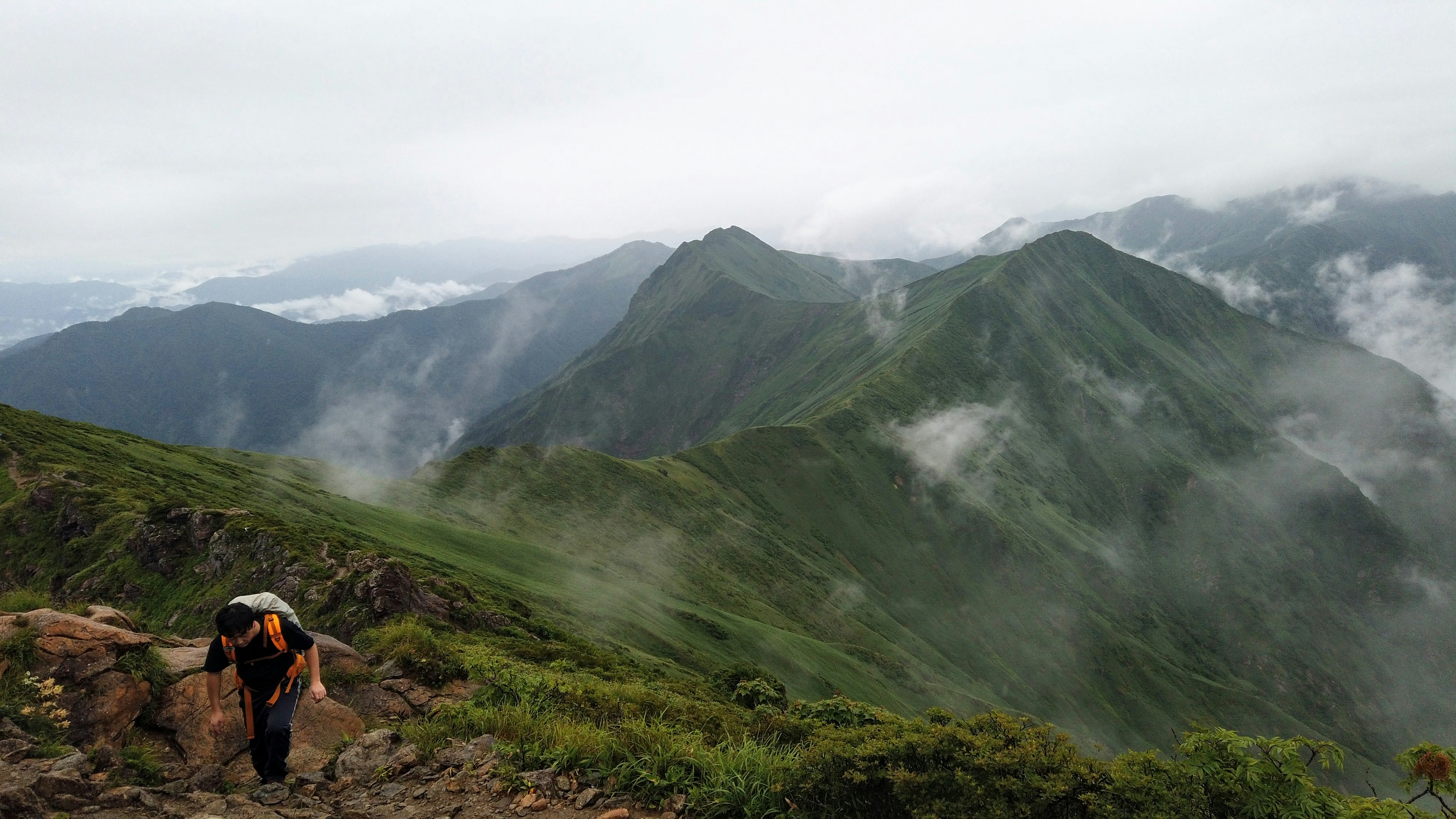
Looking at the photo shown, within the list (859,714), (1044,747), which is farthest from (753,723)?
(1044,747)

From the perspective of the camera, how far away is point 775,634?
82.6 metres

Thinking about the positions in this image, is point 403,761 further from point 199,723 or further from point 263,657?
point 199,723

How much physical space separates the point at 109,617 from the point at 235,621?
23.9ft

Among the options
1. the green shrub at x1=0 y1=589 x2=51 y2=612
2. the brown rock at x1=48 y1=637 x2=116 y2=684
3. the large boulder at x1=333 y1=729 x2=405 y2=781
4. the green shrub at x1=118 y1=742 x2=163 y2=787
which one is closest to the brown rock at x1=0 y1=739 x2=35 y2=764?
the green shrub at x1=118 y1=742 x2=163 y2=787

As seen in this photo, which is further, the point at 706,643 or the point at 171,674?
the point at 706,643

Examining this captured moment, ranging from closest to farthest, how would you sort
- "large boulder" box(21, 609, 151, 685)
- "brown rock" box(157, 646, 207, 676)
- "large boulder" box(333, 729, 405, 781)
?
"large boulder" box(333, 729, 405, 781)
"large boulder" box(21, 609, 151, 685)
"brown rock" box(157, 646, 207, 676)

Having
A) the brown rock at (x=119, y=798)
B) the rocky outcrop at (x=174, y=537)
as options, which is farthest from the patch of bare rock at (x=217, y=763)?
the rocky outcrop at (x=174, y=537)

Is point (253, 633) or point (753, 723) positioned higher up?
point (253, 633)

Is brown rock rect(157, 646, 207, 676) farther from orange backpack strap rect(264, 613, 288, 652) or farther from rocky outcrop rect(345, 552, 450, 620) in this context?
rocky outcrop rect(345, 552, 450, 620)

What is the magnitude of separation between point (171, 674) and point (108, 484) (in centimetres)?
4046

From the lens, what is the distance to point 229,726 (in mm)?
12117

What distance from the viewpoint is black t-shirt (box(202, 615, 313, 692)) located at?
10.4 metres

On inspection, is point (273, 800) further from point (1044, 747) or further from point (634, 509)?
point (634, 509)

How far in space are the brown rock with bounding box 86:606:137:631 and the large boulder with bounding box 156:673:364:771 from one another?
2771mm
